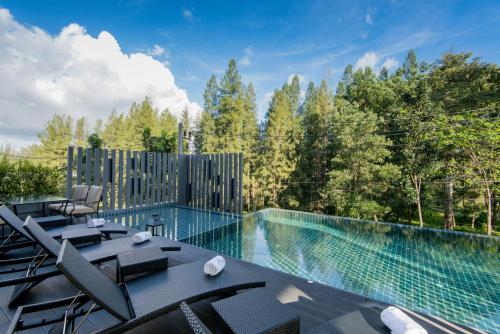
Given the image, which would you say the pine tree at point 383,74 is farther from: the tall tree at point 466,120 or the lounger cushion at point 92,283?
the lounger cushion at point 92,283

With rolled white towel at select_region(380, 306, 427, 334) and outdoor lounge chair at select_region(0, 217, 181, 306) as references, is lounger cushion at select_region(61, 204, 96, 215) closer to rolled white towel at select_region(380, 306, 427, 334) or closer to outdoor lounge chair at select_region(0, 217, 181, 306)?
outdoor lounge chair at select_region(0, 217, 181, 306)

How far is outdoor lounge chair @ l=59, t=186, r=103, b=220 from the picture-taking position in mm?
5082

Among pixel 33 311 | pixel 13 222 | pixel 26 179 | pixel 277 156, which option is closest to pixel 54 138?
pixel 26 179

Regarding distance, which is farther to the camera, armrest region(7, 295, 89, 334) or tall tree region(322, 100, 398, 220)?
tall tree region(322, 100, 398, 220)

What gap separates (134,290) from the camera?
6.38 feet

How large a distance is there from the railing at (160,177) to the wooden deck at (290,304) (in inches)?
189

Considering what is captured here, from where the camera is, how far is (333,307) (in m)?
2.22

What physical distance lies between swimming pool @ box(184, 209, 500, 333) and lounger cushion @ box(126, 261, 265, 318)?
62.4 inches

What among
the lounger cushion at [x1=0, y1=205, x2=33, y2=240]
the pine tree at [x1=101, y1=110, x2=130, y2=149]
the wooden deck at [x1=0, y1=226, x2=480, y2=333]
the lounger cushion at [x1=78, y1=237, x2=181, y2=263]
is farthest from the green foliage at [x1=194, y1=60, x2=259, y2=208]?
the wooden deck at [x1=0, y1=226, x2=480, y2=333]

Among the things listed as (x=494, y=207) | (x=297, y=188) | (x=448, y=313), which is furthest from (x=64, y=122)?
(x=494, y=207)

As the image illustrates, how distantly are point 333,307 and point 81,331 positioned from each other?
202 cm

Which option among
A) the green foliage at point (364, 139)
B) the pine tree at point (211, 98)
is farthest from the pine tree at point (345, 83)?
the pine tree at point (211, 98)

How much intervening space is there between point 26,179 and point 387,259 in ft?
29.5

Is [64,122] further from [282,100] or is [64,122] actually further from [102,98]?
[282,100]
